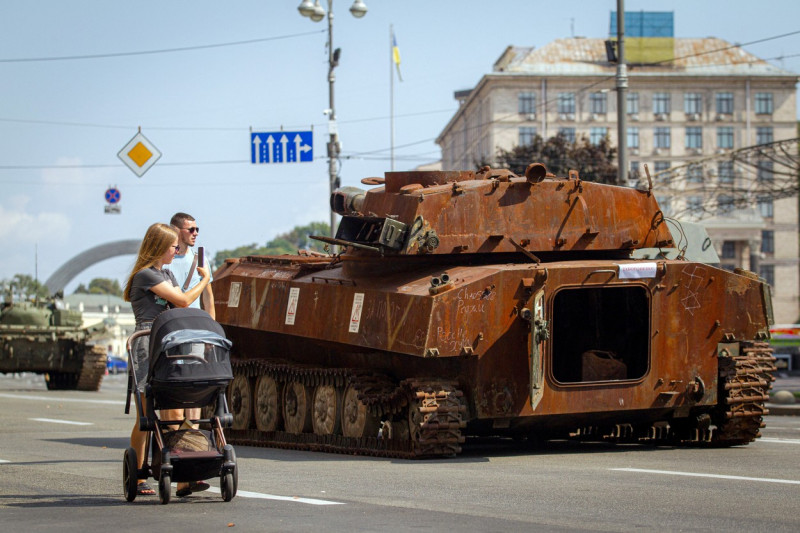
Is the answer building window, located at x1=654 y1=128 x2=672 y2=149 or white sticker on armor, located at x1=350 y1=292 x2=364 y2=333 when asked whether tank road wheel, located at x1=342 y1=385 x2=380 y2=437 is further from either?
building window, located at x1=654 y1=128 x2=672 y2=149

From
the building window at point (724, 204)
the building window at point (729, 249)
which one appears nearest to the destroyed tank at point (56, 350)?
the building window at point (724, 204)

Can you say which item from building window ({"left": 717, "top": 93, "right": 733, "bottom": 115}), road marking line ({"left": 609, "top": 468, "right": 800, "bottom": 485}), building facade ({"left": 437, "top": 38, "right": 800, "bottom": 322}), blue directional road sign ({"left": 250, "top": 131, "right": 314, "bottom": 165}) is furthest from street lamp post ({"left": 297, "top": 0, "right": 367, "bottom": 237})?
building window ({"left": 717, "top": 93, "right": 733, "bottom": 115})

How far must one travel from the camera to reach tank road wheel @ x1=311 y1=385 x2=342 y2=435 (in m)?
14.7

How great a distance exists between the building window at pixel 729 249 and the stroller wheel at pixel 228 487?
87.5 metres

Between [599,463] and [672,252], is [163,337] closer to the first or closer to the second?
[599,463]

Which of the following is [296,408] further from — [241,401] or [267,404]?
[241,401]

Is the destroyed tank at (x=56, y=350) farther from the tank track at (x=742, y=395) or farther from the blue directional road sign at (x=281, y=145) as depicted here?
the tank track at (x=742, y=395)

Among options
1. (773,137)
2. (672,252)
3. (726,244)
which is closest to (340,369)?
(672,252)

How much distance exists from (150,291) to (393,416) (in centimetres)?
463

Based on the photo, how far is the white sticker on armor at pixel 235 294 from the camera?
16906mm

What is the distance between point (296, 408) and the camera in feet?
51.8

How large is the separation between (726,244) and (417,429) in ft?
278

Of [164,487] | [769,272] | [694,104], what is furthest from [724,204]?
[769,272]

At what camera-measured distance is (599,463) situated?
12.3 metres
